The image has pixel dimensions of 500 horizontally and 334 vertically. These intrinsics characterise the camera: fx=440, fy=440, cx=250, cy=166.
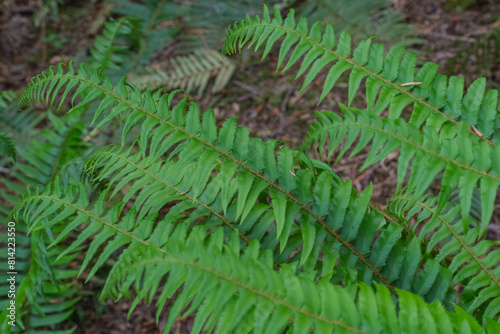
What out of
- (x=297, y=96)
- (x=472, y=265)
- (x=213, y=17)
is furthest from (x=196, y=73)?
(x=472, y=265)

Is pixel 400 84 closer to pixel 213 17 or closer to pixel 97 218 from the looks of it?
pixel 97 218

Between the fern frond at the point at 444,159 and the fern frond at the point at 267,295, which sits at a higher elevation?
the fern frond at the point at 444,159

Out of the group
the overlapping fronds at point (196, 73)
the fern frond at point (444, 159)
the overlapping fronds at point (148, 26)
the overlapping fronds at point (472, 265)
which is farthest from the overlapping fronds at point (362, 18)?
the fern frond at point (444, 159)

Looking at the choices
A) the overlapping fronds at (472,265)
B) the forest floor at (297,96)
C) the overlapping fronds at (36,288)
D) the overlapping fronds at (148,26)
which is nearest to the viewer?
the overlapping fronds at (472,265)

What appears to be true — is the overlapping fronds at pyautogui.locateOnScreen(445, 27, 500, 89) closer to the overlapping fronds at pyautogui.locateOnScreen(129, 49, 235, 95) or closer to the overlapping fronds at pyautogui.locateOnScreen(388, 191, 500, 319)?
the overlapping fronds at pyautogui.locateOnScreen(388, 191, 500, 319)

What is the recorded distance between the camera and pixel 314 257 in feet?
4.79

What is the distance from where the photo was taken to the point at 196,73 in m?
3.37

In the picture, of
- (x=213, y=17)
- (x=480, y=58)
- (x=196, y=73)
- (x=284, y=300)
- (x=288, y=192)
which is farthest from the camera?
(x=213, y=17)

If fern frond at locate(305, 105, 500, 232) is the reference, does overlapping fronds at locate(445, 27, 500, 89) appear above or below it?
above

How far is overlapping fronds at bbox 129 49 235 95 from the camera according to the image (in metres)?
3.32

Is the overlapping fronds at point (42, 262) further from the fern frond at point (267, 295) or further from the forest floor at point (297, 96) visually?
the fern frond at point (267, 295)

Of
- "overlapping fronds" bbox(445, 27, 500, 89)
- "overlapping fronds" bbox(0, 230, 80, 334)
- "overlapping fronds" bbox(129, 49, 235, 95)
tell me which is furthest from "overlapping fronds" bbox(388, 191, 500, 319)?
"overlapping fronds" bbox(129, 49, 235, 95)

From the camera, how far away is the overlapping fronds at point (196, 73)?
10.9ft

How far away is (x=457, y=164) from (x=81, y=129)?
215 cm
